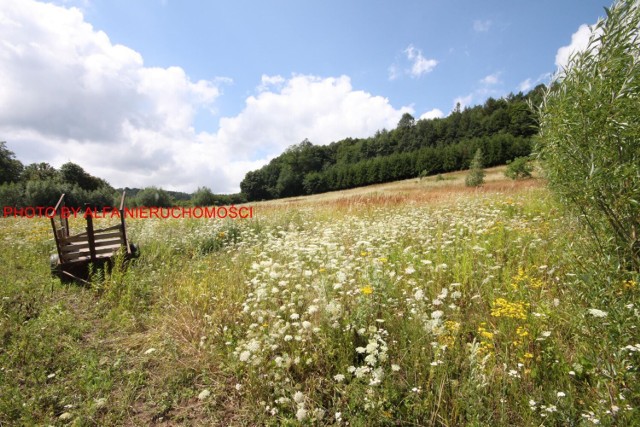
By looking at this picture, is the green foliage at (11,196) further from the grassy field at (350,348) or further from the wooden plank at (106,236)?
the grassy field at (350,348)

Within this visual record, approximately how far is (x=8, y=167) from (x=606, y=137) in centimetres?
8229

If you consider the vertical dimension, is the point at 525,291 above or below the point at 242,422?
above

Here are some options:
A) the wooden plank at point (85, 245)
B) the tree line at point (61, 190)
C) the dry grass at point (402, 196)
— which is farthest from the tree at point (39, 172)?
the wooden plank at point (85, 245)

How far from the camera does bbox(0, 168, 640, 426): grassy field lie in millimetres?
2029

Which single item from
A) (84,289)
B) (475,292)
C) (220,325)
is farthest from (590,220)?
(84,289)

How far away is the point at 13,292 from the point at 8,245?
5489 millimetres

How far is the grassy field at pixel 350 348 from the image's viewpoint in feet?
6.66

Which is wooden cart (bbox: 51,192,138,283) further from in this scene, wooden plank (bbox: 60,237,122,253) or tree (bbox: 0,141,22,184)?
tree (bbox: 0,141,22,184)

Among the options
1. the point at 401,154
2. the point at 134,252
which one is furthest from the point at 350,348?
the point at 401,154

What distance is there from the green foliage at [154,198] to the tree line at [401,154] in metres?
33.5

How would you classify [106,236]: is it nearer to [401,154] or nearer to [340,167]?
[401,154]

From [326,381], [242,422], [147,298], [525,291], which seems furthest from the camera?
[147,298]

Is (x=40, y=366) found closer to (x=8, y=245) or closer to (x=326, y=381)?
(x=326, y=381)

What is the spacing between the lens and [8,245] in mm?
8617
